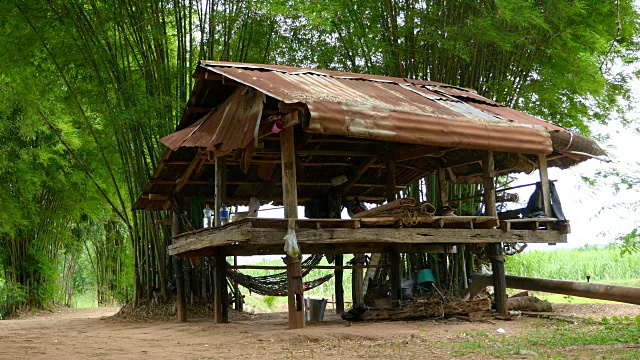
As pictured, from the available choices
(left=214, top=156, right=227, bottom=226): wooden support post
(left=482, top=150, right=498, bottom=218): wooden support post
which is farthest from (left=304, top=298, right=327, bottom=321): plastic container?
(left=482, top=150, right=498, bottom=218): wooden support post

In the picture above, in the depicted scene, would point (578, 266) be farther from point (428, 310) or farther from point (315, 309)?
point (428, 310)

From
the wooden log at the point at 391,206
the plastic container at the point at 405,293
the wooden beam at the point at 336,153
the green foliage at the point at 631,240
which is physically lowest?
the plastic container at the point at 405,293

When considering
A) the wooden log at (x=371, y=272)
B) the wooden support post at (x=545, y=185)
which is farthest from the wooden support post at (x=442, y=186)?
the wooden log at (x=371, y=272)

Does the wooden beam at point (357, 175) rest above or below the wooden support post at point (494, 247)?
above

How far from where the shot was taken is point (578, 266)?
1645cm

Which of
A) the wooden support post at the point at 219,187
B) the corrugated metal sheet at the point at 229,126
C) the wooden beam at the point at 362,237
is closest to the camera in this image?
the wooden beam at the point at 362,237

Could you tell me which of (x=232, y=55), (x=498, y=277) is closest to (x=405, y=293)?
(x=498, y=277)

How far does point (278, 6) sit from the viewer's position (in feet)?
29.3

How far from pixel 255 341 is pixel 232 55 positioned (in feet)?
19.0

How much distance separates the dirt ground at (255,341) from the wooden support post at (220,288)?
422 millimetres

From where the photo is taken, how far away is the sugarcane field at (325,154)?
7230 mm

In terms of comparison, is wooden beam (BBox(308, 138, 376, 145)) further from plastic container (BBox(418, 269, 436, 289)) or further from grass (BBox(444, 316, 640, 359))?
grass (BBox(444, 316, 640, 359))

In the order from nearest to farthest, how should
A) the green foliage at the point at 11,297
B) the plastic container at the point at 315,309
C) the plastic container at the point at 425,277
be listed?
the plastic container at the point at 315,309 → the plastic container at the point at 425,277 → the green foliage at the point at 11,297

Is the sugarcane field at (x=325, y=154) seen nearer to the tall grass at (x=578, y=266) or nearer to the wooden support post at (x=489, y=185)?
the wooden support post at (x=489, y=185)
